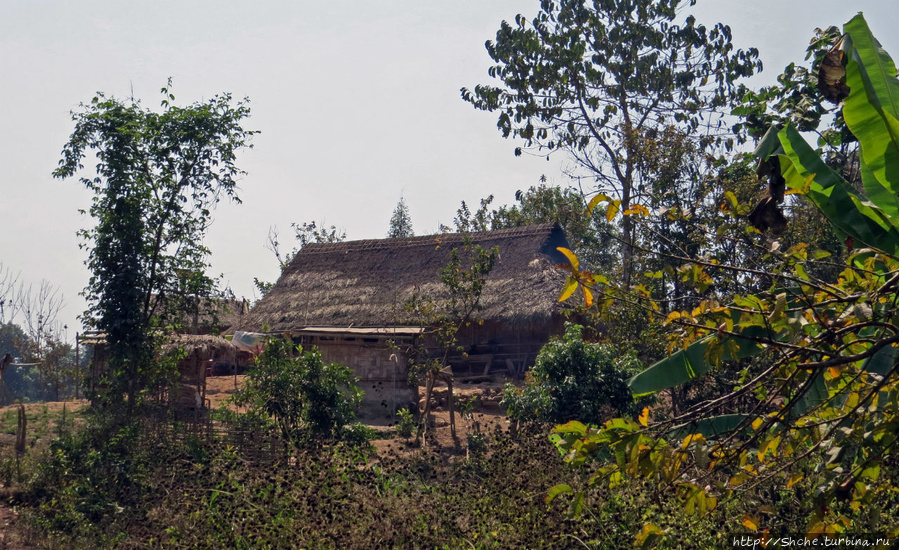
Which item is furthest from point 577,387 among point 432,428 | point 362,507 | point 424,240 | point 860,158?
point 424,240

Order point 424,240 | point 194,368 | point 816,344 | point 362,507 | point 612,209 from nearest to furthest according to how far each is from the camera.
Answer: point 816,344
point 612,209
point 362,507
point 194,368
point 424,240

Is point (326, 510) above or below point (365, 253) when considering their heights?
below

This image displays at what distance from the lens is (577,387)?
28.9 feet

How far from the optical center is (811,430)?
3223 millimetres

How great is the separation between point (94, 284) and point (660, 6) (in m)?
13.0

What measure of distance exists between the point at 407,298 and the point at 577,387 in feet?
34.2

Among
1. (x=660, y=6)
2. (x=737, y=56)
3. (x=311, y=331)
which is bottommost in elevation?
(x=311, y=331)

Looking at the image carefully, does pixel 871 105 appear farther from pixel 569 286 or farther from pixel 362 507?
pixel 362 507

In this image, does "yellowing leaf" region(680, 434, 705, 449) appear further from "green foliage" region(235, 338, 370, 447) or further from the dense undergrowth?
"green foliage" region(235, 338, 370, 447)

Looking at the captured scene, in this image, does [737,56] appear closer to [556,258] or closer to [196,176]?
[556,258]

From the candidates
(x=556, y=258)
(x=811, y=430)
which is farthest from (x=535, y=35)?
(x=811, y=430)

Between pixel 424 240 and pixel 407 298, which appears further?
pixel 424 240

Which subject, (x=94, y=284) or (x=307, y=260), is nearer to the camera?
(x=94, y=284)

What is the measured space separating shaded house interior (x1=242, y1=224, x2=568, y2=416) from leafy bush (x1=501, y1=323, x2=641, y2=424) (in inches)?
187
